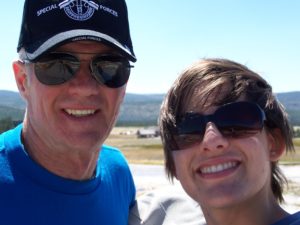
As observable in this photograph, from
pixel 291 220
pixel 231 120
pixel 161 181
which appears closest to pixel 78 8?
pixel 231 120

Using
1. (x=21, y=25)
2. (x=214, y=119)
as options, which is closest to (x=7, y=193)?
(x=21, y=25)

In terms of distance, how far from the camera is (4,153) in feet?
10.3

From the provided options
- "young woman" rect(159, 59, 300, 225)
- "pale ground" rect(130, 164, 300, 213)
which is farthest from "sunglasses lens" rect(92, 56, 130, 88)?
"pale ground" rect(130, 164, 300, 213)

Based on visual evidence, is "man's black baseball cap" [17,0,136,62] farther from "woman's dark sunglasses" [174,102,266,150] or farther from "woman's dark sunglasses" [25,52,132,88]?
"woman's dark sunglasses" [174,102,266,150]

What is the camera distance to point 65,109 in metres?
3.21

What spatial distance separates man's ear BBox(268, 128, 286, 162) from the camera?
2.98m

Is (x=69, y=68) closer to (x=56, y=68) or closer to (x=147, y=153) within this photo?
(x=56, y=68)

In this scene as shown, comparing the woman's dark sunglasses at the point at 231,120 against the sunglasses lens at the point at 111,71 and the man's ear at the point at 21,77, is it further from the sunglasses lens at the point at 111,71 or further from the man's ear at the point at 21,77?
the man's ear at the point at 21,77

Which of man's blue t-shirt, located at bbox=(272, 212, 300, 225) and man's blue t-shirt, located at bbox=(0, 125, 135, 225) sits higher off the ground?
man's blue t-shirt, located at bbox=(272, 212, 300, 225)

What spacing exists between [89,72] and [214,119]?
0.91 meters

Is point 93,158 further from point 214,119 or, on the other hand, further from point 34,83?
point 214,119

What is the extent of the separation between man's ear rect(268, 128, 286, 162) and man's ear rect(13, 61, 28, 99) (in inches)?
66.2

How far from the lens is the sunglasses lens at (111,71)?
10.2 ft

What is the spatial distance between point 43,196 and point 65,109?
0.59 metres
